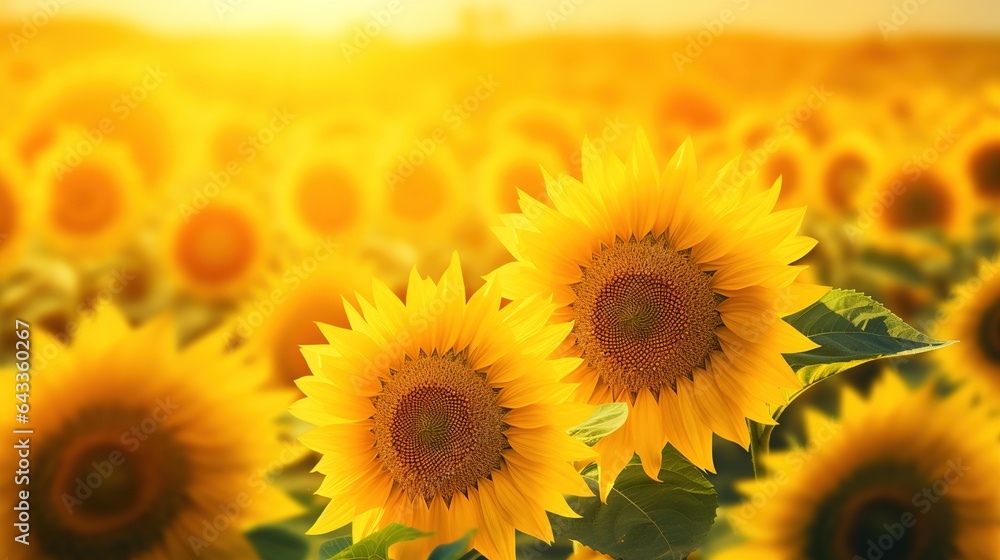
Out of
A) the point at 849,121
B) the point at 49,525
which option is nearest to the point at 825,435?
the point at 849,121

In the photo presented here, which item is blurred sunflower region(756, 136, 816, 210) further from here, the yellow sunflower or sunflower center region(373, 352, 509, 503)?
sunflower center region(373, 352, 509, 503)

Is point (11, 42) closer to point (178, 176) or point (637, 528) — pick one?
point (178, 176)

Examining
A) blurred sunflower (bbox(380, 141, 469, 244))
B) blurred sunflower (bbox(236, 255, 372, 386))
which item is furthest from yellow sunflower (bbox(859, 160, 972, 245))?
blurred sunflower (bbox(236, 255, 372, 386))

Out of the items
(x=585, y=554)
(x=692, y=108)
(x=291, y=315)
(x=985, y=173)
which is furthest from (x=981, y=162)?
(x=585, y=554)

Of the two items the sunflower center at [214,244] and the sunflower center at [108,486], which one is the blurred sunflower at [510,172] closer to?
the sunflower center at [214,244]

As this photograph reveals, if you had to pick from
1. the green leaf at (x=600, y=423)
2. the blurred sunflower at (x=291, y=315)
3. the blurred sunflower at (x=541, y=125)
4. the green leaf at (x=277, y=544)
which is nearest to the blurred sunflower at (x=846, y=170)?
the blurred sunflower at (x=541, y=125)
